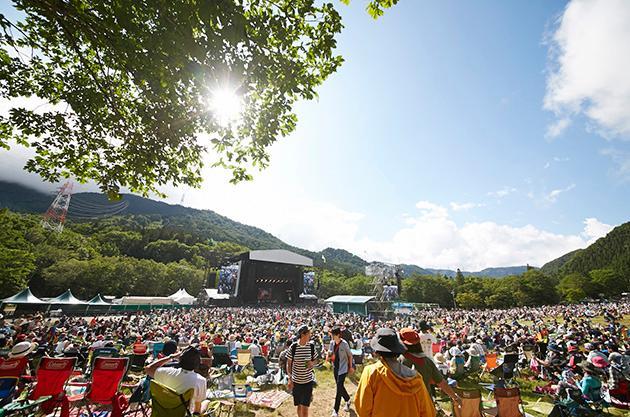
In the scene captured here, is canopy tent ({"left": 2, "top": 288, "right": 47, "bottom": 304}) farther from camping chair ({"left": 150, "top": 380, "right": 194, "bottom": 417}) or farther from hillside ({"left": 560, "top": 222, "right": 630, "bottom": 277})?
hillside ({"left": 560, "top": 222, "right": 630, "bottom": 277})

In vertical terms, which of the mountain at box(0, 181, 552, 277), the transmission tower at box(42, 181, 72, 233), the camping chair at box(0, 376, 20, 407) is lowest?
the camping chair at box(0, 376, 20, 407)

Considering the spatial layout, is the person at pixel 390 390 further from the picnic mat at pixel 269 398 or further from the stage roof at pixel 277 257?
the stage roof at pixel 277 257

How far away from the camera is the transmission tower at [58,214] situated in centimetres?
6151

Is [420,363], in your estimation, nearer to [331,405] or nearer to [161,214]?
[331,405]

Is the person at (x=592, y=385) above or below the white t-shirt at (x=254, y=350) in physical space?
above

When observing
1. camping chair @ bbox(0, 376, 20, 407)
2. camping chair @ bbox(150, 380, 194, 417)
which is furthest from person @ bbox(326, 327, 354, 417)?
camping chair @ bbox(0, 376, 20, 407)

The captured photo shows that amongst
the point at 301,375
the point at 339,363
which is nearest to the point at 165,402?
the point at 301,375

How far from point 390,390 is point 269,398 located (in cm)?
549

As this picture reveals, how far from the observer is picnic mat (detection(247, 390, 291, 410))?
19.2ft

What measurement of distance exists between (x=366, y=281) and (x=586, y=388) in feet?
264

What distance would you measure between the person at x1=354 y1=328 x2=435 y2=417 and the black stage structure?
52.5 m

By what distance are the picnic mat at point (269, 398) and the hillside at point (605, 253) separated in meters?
117

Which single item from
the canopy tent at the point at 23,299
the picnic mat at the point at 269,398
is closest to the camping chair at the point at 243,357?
the picnic mat at the point at 269,398

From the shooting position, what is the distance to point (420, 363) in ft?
10.1
